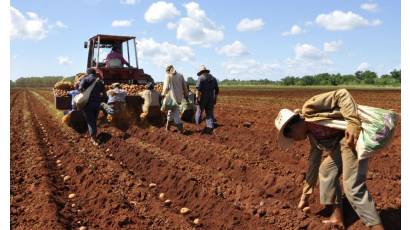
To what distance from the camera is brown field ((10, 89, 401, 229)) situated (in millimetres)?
4613

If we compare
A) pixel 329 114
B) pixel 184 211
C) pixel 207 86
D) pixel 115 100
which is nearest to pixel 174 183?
pixel 184 211

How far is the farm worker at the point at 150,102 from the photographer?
10.4m

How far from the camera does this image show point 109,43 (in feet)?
42.6

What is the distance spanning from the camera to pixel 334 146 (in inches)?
161

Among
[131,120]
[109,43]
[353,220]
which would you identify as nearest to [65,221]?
[353,220]

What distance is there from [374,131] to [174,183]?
316 centimetres

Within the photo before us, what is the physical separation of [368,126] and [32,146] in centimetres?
739

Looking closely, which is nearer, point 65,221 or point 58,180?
point 65,221

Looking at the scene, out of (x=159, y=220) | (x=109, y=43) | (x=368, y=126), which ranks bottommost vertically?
(x=159, y=220)

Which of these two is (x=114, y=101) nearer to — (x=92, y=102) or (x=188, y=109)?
(x=92, y=102)

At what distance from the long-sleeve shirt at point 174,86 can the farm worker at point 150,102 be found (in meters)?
1.01

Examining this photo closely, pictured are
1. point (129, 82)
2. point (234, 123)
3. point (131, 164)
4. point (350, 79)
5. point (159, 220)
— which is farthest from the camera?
point (350, 79)

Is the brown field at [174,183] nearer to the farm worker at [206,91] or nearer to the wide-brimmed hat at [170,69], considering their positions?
the farm worker at [206,91]

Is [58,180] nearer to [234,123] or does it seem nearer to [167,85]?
[167,85]
